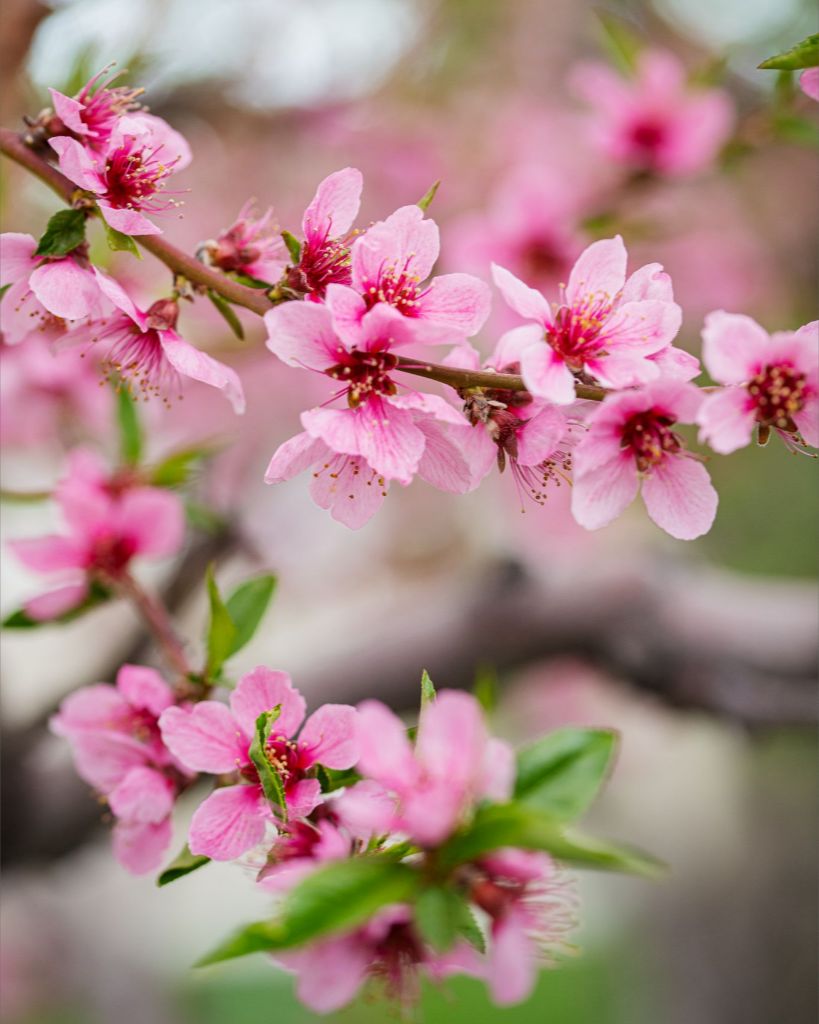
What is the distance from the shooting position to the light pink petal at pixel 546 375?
0.40 metres

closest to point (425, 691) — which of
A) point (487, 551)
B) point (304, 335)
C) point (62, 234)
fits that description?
point (304, 335)

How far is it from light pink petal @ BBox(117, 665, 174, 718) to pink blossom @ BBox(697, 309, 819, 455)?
13.6 inches

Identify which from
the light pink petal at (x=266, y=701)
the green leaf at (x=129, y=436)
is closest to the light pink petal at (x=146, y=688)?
the light pink petal at (x=266, y=701)

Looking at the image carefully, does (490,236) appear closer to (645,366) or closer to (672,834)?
(645,366)

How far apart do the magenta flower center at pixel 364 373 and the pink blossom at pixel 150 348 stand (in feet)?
0.19

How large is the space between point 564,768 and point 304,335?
0.22 metres

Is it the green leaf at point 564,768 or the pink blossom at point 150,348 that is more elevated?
the pink blossom at point 150,348

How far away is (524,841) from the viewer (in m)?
0.35

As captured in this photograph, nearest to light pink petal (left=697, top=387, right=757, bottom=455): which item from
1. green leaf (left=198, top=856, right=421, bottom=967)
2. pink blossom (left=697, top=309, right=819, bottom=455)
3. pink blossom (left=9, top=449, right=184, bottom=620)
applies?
pink blossom (left=697, top=309, right=819, bottom=455)

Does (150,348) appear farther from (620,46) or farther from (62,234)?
(620,46)

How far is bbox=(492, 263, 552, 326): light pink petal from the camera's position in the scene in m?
0.45

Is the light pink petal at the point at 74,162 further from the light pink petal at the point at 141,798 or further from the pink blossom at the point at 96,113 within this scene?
the light pink petal at the point at 141,798

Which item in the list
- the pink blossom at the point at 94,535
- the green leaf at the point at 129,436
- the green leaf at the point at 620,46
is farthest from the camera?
the green leaf at the point at 620,46

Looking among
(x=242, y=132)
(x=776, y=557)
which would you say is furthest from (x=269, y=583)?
(x=776, y=557)
